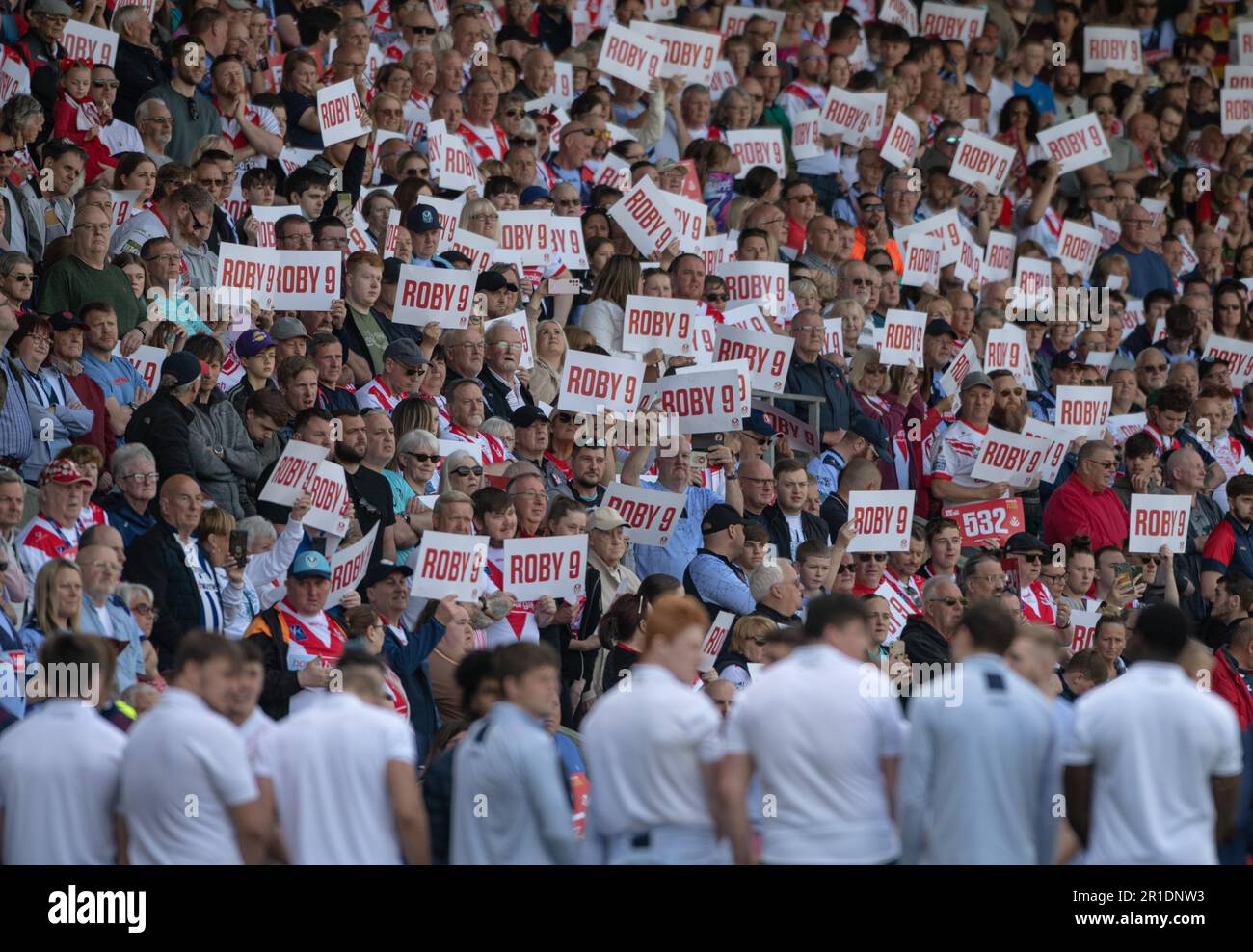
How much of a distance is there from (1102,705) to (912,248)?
9.63 meters

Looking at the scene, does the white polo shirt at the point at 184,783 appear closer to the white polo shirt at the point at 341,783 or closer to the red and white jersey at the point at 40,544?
the white polo shirt at the point at 341,783

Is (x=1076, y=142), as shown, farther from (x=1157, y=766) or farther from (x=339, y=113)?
(x=1157, y=766)

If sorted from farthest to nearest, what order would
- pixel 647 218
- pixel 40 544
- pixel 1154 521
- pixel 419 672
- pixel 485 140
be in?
pixel 485 140 → pixel 647 218 → pixel 1154 521 → pixel 419 672 → pixel 40 544

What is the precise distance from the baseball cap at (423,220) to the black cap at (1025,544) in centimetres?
383

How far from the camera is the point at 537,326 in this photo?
13828mm

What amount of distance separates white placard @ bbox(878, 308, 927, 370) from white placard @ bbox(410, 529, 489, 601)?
16.2 ft

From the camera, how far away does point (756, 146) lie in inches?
675

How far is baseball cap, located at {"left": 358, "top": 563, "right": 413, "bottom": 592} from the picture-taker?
10.7m

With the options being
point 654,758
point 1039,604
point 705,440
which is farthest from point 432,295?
point 654,758

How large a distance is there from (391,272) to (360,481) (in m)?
2.19

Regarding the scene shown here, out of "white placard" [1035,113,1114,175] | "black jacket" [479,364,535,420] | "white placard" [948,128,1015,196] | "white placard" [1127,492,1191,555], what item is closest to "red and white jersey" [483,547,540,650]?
"black jacket" [479,364,535,420]

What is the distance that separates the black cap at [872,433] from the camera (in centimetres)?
1418

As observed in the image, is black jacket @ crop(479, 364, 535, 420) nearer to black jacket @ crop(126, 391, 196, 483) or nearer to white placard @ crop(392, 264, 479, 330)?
white placard @ crop(392, 264, 479, 330)

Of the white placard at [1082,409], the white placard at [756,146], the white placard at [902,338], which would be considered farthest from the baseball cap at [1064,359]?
the white placard at [756,146]
